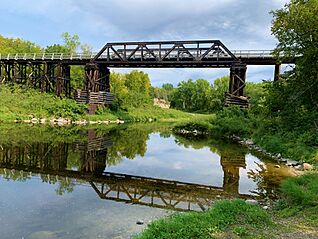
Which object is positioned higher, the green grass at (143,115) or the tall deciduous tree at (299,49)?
the tall deciduous tree at (299,49)

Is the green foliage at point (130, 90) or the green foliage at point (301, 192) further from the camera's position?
the green foliage at point (130, 90)

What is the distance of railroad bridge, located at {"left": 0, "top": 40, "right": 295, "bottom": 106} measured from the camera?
3647 centimetres

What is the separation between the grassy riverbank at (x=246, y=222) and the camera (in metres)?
6.55

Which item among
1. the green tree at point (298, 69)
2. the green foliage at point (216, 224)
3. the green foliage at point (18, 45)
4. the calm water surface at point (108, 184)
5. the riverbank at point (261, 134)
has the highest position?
the green foliage at point (18, 45)

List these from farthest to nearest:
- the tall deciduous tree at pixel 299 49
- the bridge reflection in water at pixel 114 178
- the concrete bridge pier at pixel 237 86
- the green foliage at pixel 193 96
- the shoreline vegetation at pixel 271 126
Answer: the green foliage at pixel 193 96 → the concrete bridge pier at pixel 237 86 → the tall deciduous tree at pixel 299 49 → the bridge reflection in water at pixel 114 178 → the shoreline vegetation at pixel 271 126

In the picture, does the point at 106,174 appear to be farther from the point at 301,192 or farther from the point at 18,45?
the point at 18,45

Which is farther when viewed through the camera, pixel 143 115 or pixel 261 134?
pixel 143 115

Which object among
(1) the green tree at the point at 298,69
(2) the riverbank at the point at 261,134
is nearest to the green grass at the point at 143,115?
(2) the riverbank at the point at 261,134

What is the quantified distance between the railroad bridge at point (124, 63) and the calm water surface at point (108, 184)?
17.4 meters

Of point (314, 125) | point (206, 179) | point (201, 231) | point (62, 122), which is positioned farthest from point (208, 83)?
point (201, 231)

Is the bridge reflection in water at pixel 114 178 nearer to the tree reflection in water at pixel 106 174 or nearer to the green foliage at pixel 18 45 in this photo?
the tree reflection in water at pixel 106 174

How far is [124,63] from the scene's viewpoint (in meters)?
41.6

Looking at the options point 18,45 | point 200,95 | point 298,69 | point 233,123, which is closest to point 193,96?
point 200,95

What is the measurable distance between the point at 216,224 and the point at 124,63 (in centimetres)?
3636
